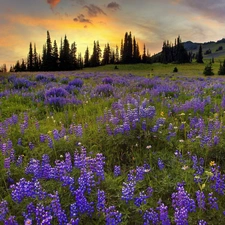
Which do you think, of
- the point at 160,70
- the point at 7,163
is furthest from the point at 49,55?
the point at 7,163

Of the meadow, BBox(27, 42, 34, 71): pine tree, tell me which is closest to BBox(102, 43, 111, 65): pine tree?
BBox(27, 42, 34, 71): pine tree

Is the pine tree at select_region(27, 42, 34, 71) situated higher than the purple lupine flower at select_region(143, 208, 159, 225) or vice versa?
the pine tree at select_region(27, 42, 34, 71)

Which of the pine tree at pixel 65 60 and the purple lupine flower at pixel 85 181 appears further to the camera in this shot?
Result: the pine tree at pixel 65 60

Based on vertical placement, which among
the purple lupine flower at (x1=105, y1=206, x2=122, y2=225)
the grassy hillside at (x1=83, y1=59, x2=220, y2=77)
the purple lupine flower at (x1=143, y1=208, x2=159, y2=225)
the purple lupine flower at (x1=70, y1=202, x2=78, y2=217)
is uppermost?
the grassy hillside at (x1=83, y1=59, x2=220, y2=77)

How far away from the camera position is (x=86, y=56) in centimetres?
10812

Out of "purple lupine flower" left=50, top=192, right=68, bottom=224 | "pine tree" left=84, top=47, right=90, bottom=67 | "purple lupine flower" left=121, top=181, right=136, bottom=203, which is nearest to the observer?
"purple lupine flower" left=50, top=192, right=68, bottom=224

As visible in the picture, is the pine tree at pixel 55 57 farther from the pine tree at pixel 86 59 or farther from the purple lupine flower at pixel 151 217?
the purple lupine flower at pixel 151 217

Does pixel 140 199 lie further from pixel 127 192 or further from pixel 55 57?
pixel 55 57

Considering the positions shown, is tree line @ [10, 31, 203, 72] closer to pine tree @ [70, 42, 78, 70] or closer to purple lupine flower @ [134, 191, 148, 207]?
pine tree @ [70, 42, 78, 70]

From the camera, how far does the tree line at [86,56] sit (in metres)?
74.8

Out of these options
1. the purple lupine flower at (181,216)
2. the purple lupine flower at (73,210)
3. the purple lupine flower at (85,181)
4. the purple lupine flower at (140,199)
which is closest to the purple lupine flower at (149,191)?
the purple lupine flower at (140,199)

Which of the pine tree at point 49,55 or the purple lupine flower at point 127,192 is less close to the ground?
the pine tree at point 49,55

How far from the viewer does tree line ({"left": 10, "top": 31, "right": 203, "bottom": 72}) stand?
2945 inches

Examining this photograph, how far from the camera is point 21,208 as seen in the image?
285 cm
